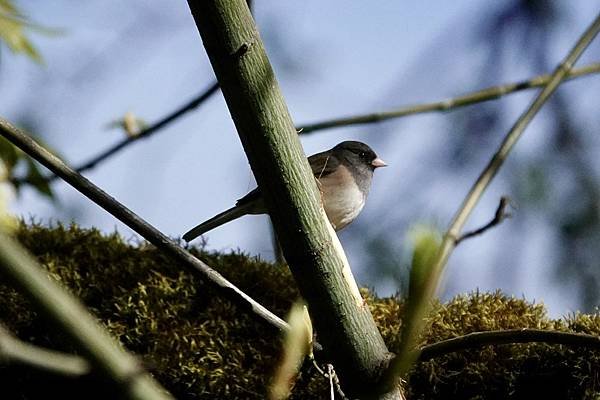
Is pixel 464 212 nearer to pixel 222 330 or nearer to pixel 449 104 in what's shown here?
pixel 449 104

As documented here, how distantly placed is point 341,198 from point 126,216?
2530 millimetres

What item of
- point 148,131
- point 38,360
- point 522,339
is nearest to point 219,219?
point 148,131

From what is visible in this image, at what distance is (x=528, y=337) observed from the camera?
4.10ft

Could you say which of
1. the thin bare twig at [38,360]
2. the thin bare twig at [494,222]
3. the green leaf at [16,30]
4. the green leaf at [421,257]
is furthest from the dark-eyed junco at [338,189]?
the thin bare twig at [38,360]

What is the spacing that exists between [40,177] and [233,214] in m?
1.67

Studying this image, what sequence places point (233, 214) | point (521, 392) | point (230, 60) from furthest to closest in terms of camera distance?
point (233, 214) → point (521, 392) → point (230, 60)

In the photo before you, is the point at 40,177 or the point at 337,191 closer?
the point at 40,177

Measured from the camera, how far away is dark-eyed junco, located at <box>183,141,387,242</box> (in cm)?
360

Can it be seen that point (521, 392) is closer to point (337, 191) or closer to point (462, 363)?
point (462, 363)

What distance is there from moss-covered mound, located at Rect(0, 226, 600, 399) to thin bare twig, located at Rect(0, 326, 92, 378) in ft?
2.79

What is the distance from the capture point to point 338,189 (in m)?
3.93

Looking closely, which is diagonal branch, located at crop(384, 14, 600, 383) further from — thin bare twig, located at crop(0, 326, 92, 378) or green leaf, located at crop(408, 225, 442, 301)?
thin bare twig, located at crop(0, 326, 92, 378)

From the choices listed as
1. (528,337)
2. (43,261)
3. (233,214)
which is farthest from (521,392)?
(233,214)

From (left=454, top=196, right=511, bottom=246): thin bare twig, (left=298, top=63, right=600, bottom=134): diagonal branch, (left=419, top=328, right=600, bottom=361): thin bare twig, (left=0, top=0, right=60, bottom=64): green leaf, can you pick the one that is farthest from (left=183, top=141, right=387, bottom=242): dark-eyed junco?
(left=454, top=196, right=511, bottom=246): thin bare twig
